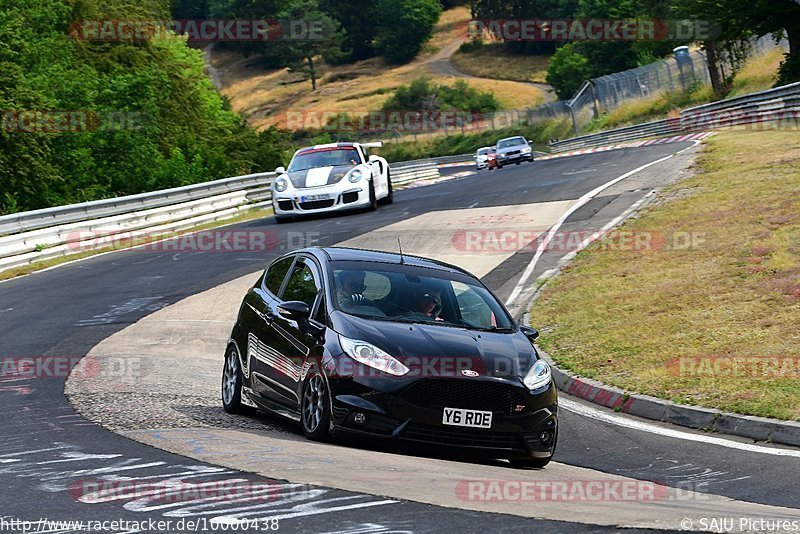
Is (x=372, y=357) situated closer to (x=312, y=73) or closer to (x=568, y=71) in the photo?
(x=568, y=71)

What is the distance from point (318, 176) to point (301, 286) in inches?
727

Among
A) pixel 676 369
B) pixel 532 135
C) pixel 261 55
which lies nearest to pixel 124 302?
pixel 676 369

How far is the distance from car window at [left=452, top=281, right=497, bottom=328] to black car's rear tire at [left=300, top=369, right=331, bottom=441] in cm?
148

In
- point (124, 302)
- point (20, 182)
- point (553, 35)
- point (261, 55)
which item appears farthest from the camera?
point (261, 55)

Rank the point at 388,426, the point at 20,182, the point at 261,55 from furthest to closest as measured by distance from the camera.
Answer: the point at 261,55, the point at 20,182, the point at 388,426

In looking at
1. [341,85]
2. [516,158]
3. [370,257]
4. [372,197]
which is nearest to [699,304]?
[370,257]

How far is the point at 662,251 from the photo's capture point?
18516 mm

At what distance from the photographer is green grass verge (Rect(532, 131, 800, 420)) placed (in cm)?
1119

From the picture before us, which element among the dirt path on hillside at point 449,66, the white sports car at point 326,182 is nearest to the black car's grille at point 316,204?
the white sports car at point 326,182

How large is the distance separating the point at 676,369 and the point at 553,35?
136231mm

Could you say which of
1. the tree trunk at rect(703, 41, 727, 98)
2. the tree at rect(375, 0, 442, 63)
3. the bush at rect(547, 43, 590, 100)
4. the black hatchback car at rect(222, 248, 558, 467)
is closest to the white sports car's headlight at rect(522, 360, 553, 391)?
the black hatchback car at rect(222, 248, 558, 467)

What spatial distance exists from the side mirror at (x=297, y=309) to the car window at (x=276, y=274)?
989mm

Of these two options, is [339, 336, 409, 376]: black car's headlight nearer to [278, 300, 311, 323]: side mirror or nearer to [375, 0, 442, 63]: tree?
[278, 300, 311, 323]: side mirror

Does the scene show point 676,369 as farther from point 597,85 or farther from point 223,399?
point 597,85
